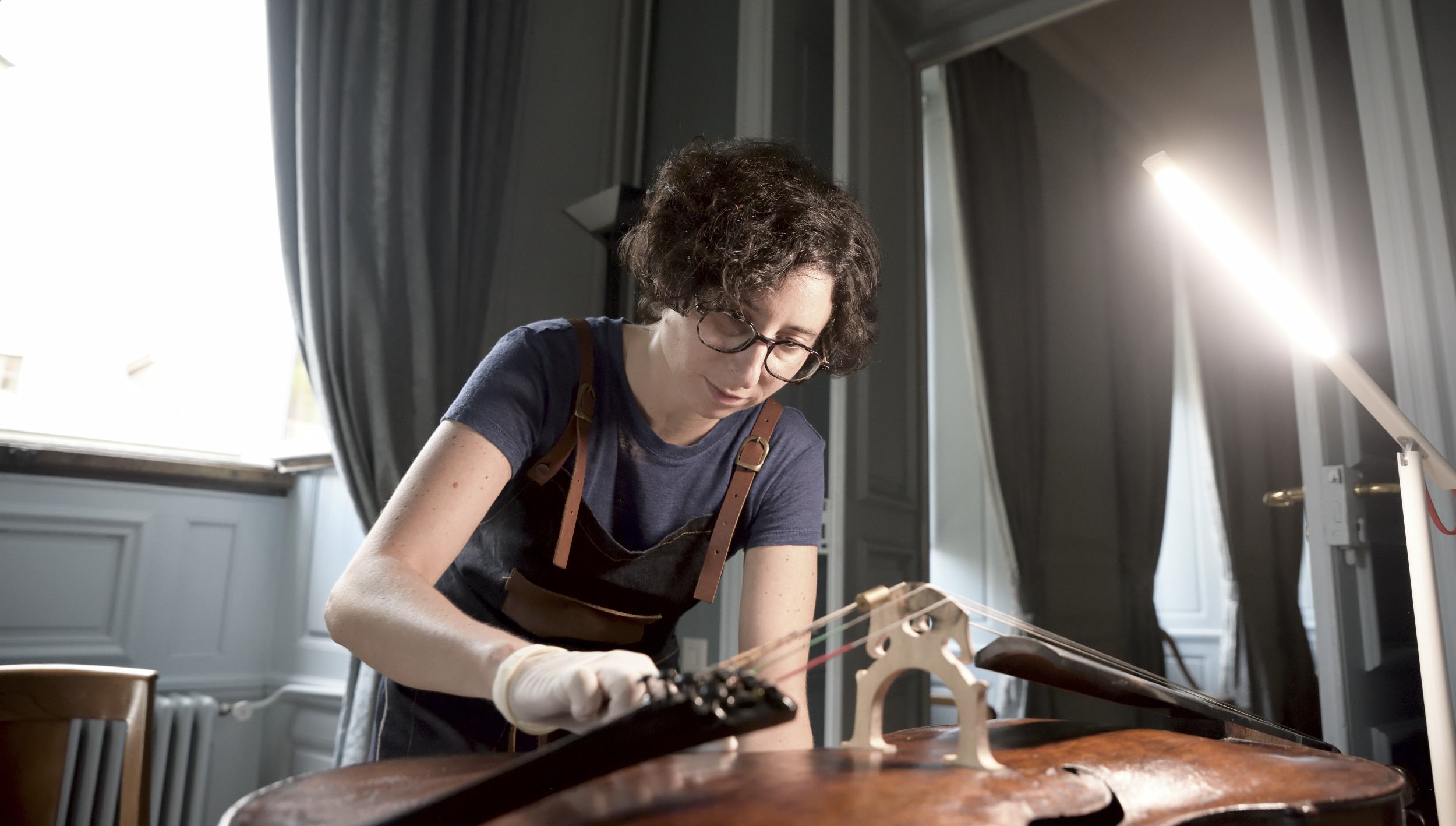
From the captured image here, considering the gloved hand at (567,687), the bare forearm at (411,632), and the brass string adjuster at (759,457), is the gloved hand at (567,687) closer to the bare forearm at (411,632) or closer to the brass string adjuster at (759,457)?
the bare forearm at (411,632)

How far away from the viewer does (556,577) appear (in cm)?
130

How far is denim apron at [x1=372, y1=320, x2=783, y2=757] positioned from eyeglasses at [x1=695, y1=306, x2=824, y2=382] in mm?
177

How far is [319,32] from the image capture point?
230 centimetres

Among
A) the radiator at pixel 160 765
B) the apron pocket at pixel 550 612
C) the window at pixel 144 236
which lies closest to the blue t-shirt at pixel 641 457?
the apron pocket at pixel 550 612

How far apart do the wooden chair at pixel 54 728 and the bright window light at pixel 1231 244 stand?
1.49 m

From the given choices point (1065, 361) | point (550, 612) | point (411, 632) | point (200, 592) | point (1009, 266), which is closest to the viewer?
point (411, 632)

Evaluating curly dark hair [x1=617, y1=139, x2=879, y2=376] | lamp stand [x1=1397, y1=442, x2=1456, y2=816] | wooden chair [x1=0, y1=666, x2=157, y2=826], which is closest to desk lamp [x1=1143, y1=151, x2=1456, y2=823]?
lamp stand [x1=1397, y1=442, x2=1456, y2=816]

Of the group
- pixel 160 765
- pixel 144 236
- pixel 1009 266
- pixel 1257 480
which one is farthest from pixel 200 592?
pixel 1257 480

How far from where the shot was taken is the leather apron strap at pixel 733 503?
4.31 feet

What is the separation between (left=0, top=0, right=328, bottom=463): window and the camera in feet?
7.46

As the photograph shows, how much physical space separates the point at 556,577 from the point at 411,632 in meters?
0.41

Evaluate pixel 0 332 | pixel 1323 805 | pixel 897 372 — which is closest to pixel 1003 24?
pixel 897 372

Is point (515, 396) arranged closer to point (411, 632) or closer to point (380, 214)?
point (411, 632)

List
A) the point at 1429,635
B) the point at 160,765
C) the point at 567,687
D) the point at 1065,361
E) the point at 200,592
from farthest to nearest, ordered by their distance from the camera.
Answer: the point at 1065,361, the point at 200,592, the point at 160,765, the point at 1429,635, the point at 567,687
